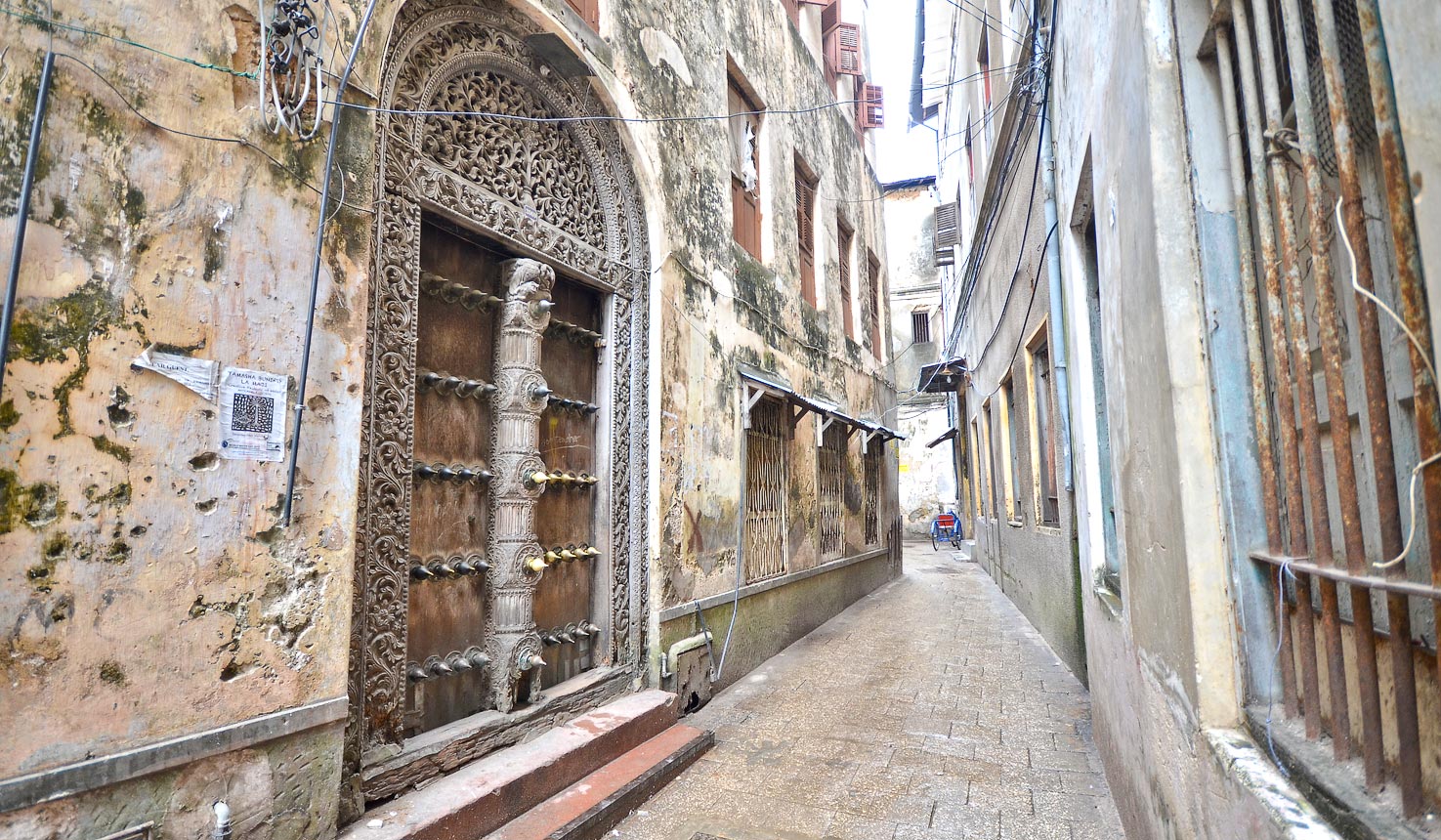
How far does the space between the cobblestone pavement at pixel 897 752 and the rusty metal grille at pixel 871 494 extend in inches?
130

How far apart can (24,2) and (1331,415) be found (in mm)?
3425

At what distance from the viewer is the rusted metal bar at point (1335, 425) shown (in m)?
1.33

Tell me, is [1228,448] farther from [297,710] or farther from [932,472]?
[932,472]

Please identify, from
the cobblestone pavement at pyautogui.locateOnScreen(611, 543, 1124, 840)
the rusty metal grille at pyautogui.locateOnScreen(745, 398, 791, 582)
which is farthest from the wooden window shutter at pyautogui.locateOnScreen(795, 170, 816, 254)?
the cobblestone pavement at pyautogui.locateOnScreen(611, 543, 1124, 840)

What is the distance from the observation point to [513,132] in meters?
4.06

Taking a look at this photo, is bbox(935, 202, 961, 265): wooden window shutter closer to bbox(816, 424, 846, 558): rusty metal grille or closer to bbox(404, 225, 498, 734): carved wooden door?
bbox(816, 424, 846, 558): rusty metal grille

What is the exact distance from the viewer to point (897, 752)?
426 cm

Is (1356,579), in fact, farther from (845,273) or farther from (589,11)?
(845,273)

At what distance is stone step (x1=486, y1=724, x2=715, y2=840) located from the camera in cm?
312

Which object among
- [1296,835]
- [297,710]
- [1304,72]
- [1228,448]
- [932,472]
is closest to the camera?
[1296,835]

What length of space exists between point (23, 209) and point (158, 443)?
712 millimetres

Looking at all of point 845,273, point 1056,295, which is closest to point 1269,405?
point 1056,295

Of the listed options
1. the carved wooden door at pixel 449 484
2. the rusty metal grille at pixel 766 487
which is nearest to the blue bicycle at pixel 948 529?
the rusty metal grille at pixel 766 487

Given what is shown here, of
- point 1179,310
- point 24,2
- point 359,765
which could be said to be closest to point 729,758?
point 359,765
